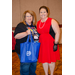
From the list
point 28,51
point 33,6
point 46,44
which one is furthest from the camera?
point 33,6

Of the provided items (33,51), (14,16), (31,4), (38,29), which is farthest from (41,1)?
(33,51)

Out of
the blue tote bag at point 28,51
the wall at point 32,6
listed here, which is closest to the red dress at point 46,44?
the blue tote bag at point 28,51

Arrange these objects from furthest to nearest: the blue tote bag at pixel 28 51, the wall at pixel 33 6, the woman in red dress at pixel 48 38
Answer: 1. the wall at pixel 33 6
2. the woman in red dress at pixel 48 38
3. the blue tote bag at pixel 28 51

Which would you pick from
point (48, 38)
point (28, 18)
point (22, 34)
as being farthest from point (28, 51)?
point (28, 18)

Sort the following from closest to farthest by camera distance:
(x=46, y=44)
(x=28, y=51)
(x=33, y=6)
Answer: (x=28, y=51) → (x=46, y=44) → (x=33, y=6)

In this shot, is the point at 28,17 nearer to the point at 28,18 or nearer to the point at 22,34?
the point at 28,18

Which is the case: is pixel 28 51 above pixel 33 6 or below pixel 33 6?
below

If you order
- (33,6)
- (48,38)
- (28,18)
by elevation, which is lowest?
(48,38)

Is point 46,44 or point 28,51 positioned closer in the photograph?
point 28,51

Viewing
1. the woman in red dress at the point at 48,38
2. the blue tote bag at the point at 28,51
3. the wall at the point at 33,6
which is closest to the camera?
the blue tote bag at the point at 28,51

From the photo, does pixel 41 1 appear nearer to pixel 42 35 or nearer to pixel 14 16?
pixel 14 16

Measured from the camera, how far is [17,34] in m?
1.11

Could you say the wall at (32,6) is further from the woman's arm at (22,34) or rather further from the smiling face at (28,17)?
the woman's arm at (22,34)

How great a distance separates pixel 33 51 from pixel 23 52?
14cm
